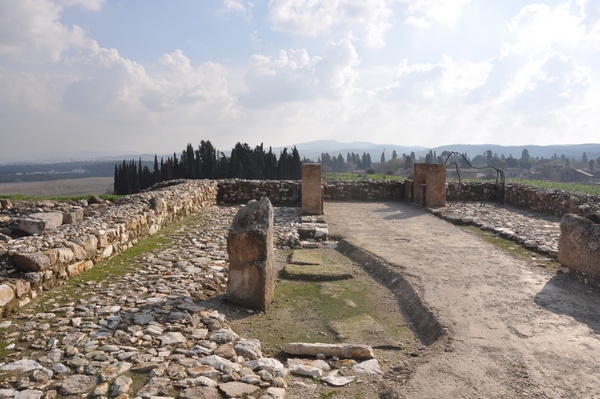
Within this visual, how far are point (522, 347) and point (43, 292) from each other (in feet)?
A: 17.9

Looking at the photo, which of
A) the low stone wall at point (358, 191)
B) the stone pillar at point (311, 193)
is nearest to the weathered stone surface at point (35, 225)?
the stone pillar at point (311, 193)

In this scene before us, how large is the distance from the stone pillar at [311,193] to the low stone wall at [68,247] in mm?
4709

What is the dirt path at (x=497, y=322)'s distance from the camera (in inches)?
142

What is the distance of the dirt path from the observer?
11.8ft

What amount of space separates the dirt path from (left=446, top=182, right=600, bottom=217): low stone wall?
3.65m

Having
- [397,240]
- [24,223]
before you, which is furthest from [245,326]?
[24,223]

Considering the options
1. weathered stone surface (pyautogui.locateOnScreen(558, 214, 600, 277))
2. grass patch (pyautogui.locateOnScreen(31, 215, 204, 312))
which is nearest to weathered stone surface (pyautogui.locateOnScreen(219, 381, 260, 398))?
grass patch (pyautogui.locateOnScreen(31, 215, 204, 312))

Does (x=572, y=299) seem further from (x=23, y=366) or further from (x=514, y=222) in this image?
(x=23, y=366)

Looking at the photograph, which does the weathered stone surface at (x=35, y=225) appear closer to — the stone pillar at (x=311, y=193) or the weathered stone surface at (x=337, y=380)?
the stone pillar at (x=311, y=193)

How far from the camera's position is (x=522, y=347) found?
167 inches

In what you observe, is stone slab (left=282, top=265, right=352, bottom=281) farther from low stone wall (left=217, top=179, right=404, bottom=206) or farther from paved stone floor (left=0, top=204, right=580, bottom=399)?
low stone wall (left=217, top=179, right=404, bottom=206)

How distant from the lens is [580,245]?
21.5ft

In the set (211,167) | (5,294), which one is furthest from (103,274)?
(211,167)

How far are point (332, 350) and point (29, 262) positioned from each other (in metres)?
3.73
